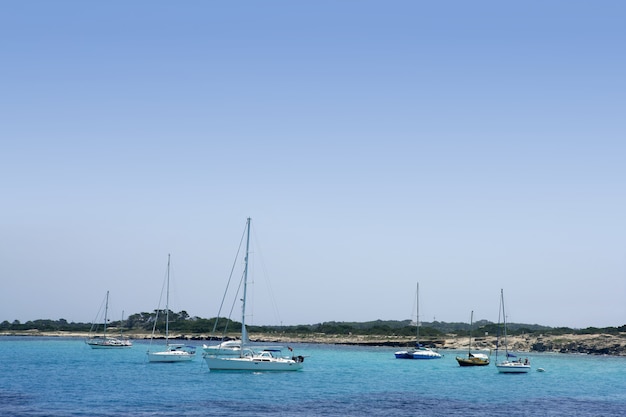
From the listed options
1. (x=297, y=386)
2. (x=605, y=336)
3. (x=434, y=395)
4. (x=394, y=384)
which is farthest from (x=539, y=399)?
(x=605, y=336)

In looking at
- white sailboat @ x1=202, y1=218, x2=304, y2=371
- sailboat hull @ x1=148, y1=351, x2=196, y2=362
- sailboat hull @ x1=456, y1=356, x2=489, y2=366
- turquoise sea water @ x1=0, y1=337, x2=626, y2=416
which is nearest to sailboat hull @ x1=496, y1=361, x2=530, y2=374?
turquoise sea water @ x1=0, y1=337, x2=626, y2=416

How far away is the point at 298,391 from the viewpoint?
69.0m

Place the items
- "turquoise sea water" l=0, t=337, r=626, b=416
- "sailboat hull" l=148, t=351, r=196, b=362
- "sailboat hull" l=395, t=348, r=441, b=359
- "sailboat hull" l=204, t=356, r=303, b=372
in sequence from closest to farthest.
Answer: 1. "turquoise sea water" l=0, t=337, r=626, b=416
2. "sailboat hull" l=204, t=356, r=303, b=372
3. "sailboat hull" l=148, t=351, r=196, b=362
4. "sailboat hull" l=395, t=348, r=441, b=359

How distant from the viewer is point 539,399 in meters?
68.0

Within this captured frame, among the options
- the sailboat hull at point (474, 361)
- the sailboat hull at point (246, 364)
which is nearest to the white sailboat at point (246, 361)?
the sailboat hull at point (246, 364)

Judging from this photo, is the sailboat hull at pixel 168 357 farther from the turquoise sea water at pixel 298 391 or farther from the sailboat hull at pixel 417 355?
the sailboat hull at pixel 417 355

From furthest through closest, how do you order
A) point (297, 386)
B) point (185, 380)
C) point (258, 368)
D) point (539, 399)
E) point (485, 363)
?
point (485, 363)
point (258, 368)
point (185, 380)
point (297, 386)
point (539, 399)

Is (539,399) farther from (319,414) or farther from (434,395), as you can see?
(319,414)

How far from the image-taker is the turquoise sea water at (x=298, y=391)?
54688 millimetres

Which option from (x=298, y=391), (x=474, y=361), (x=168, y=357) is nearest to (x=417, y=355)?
(x=474, y=361)

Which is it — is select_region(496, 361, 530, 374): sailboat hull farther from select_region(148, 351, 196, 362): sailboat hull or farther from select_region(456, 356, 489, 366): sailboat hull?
select_region(148, 351, 196, 362): sailboat hull

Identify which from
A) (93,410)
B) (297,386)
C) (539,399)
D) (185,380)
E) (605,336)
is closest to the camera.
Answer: (93,410)

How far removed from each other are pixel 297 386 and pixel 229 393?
1094cm

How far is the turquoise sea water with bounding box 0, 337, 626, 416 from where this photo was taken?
179 feet
